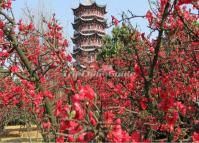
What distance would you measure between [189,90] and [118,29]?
2546 cm

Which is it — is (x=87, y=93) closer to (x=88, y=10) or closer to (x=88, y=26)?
(x=88, y=26)

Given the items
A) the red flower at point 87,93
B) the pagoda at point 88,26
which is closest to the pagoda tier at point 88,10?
the pagoda at point 88,26

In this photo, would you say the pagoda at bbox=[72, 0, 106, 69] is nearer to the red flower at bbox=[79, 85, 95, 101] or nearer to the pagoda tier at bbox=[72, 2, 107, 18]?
the pagoda tier at bbox=[72, 2, 107, 18]

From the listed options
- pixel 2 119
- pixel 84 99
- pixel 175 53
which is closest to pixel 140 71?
pixel 84 99

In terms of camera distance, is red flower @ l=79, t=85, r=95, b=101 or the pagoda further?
the pagoda

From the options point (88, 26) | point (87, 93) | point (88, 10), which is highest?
point (88, 10)

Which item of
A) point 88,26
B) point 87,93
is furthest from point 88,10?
point 87,93

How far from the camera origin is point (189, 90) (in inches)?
299

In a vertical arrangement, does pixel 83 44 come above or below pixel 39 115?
above

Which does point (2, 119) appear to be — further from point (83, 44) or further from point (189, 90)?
point (83, 44)

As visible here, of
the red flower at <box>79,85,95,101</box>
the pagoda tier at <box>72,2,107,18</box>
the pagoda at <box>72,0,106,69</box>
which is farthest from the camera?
the pagoda tier at <box>72,2,107,18</box>

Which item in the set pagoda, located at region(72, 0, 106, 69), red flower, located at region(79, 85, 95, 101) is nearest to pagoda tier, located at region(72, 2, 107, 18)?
pagoda, located at region(72, 0, 106, 69)

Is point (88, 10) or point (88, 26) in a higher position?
point (88, 10)

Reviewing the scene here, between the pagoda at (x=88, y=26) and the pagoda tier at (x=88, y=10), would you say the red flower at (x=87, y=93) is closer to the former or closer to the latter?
the pagoda at (x=88, y=26)
